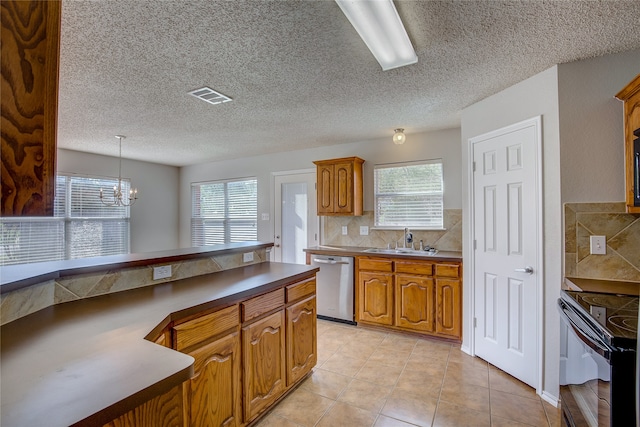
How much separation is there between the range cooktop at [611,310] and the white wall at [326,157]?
2050 mm

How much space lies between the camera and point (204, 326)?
Answer: 61.3 inches

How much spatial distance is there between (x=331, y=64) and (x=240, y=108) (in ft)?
3.98

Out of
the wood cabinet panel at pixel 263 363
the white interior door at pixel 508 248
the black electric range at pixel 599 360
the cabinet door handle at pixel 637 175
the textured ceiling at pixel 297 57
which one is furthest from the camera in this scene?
the white interior door at pixel 508 248

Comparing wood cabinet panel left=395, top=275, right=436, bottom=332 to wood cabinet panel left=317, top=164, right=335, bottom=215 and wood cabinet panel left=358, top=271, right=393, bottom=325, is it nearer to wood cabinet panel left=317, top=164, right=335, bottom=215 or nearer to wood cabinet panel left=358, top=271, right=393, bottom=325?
wood cabinet panel left=358, top=271, right=393, bottom=325

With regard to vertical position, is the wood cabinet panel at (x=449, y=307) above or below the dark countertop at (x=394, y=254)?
below

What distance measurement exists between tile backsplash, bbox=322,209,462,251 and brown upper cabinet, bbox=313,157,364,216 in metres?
0.27

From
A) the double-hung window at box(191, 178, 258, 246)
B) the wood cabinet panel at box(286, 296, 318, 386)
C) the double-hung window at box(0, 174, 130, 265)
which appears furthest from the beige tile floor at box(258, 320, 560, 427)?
the double-hung window at box(0, 174, 130, 265)

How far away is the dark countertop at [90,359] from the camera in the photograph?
2.35 ft

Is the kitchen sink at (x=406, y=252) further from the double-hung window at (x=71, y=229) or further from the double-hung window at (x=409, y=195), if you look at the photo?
the double-hung window at (x=71, y=229)

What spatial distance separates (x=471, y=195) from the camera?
9.64 ft

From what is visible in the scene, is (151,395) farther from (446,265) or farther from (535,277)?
(446,265)

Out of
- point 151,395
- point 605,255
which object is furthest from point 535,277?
point 151,395

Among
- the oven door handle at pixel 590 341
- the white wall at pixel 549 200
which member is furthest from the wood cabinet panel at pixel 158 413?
the white wall at pixel 549 200

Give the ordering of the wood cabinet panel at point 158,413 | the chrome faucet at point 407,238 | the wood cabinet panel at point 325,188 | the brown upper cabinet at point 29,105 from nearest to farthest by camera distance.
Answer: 1. the brown upper cabinet at point 29,105
2. the wood cabinet panel at point 158,413
3. the chrome faucet at point 407,238
4. the wood cabinet panel at point 325,188
